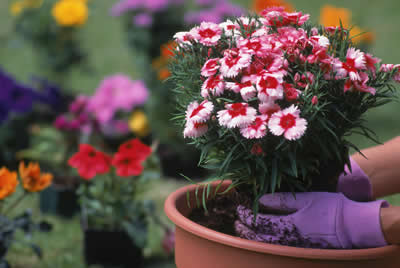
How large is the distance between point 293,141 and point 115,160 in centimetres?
99

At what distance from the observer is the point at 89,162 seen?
5.69 ft

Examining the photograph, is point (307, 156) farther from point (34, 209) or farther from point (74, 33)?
point (74, 33)

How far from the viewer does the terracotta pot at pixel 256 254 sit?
2.68ft

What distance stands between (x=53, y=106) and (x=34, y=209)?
2.67ft

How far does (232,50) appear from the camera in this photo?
92cm

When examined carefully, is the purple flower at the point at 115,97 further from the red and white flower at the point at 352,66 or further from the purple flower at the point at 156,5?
the red and white flower at the point at 352,66

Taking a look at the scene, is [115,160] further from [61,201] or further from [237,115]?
[237,115]

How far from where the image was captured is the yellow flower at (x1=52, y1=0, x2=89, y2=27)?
344cm

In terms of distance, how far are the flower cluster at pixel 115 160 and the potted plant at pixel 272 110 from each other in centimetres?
71

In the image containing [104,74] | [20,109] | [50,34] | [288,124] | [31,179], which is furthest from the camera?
[104,74]

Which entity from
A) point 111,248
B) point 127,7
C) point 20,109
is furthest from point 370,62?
point 127,7

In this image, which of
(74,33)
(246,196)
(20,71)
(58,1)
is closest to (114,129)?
(74,33)

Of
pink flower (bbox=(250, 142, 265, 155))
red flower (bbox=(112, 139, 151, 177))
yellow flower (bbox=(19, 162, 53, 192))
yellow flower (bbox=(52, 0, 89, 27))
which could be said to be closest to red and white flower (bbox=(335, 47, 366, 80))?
pink flower (bbox=(250, 142, 265, 155))

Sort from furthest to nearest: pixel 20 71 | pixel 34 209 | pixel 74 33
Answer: pixel 20 71
pixel 74 33
pixel 34 209
